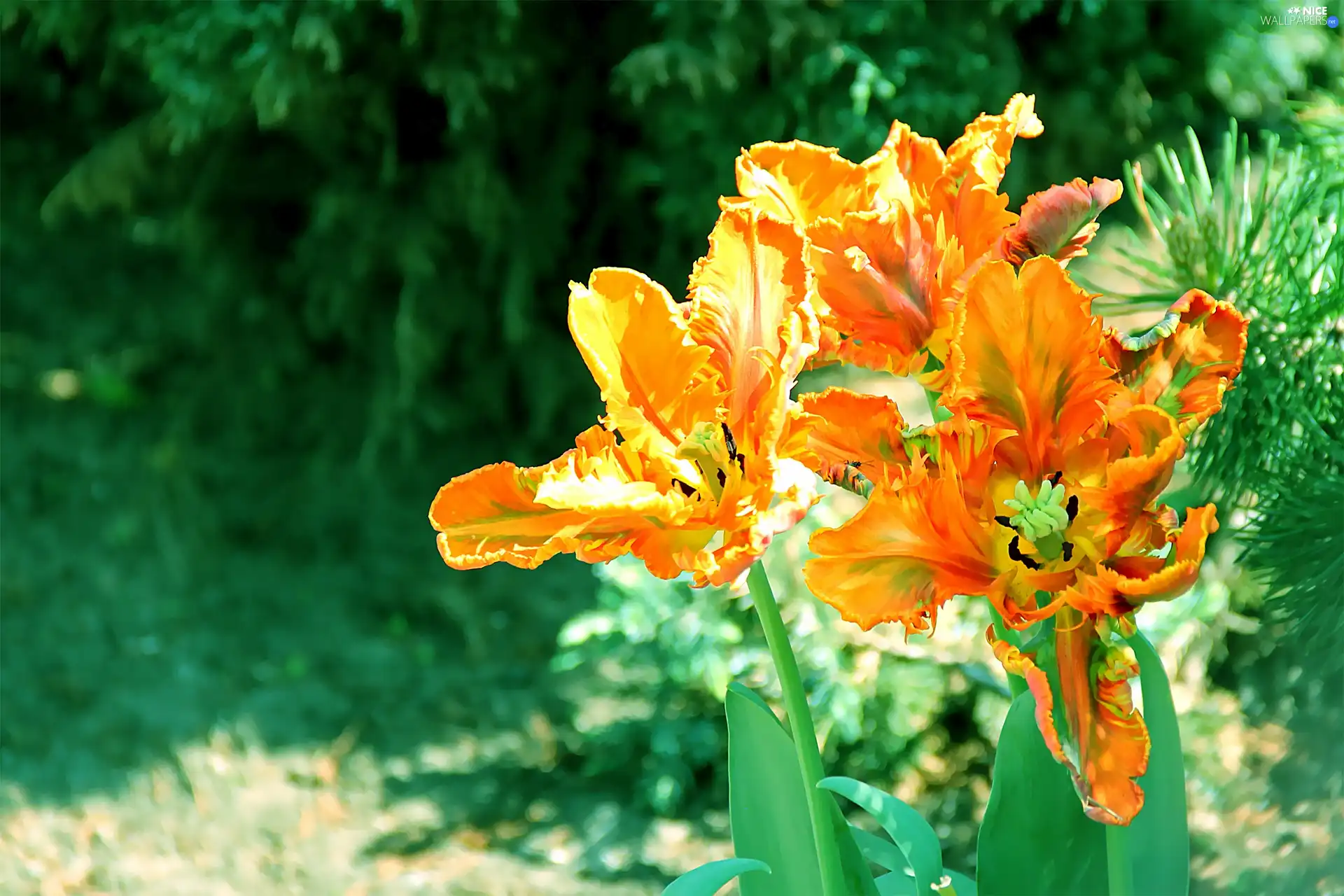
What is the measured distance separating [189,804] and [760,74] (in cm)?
193

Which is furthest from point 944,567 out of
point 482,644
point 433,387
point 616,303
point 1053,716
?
point 433,387

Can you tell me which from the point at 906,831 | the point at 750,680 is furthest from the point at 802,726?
the point at 750,680

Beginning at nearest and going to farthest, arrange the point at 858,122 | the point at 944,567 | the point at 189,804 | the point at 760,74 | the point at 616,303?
the point at 944,567, the point at 616,303, the point at 189,804, the point at 858,122, the point at 760,74

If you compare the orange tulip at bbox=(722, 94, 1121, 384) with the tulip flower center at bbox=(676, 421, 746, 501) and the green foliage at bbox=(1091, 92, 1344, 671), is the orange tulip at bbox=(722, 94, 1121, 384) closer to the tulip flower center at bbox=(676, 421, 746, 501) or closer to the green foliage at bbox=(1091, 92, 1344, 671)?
the tulip flower center at bbox=(676, 421, 746, 501)

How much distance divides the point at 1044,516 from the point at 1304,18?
6.83ft

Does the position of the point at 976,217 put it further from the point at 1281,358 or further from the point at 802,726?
the point at 1281,358

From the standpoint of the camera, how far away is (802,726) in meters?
0.84

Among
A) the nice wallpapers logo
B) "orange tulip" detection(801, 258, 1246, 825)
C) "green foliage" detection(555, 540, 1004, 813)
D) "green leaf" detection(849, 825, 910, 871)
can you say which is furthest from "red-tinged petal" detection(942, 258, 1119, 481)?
the nice wallpapers logo

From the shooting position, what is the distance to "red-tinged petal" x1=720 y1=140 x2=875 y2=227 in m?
0.84

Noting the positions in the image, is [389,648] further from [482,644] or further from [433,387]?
[433,387]

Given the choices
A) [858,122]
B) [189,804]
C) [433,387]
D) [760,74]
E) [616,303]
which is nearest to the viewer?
[616,303]

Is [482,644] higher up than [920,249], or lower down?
higher up

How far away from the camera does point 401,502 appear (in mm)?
3385

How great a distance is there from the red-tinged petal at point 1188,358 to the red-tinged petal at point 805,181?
206mm
